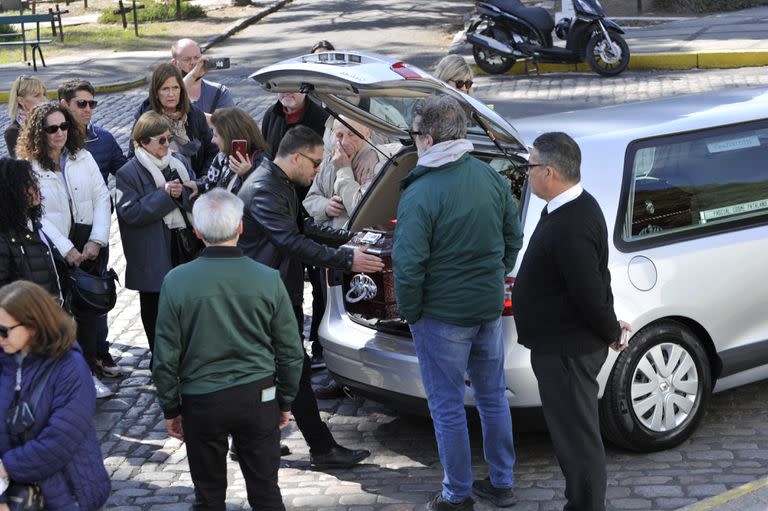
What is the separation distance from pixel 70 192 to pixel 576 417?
12.1 ft

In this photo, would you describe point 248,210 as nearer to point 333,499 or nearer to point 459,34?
point 333,499

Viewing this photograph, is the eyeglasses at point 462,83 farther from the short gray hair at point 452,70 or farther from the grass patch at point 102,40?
the grass patch at point 102,40

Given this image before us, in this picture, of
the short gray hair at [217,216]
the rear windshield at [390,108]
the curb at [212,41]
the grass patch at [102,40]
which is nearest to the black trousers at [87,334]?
the rear windshield at [390,108]

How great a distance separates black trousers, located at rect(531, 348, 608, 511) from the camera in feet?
15.6

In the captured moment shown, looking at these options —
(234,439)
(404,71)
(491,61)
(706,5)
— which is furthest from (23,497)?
(706,5)

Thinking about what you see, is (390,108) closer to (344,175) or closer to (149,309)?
(344,175)

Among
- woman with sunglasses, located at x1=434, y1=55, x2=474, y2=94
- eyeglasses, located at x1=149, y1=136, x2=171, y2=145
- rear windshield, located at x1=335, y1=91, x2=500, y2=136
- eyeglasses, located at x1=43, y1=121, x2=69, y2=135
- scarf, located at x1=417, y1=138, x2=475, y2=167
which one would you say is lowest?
eyeglasses, located at x1=149, y1=136, x2=171, y2=145

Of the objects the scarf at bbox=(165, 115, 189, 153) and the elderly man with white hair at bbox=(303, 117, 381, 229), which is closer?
the elderly man with white hair at bbox=(303, 117, 381, 229)

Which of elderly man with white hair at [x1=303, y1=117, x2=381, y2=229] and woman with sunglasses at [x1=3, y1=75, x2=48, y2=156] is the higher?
woman with sunglasses at [x1=3, y1=75, x2=48, y2=156]

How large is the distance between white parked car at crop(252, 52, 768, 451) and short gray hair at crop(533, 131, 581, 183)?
943mm

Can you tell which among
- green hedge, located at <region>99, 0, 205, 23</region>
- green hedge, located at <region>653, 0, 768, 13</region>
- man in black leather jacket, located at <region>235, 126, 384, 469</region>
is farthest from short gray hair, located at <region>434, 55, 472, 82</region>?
green hedge, located at <region>99, 0, 205, 23</region>

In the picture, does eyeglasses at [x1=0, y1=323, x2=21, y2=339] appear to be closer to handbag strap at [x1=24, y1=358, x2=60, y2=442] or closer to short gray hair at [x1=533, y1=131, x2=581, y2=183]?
handbag strap at [x1=24, y1=358, x2=60, y2=442]

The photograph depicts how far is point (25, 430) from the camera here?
430cm

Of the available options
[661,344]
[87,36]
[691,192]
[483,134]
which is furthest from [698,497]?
[87,36]
